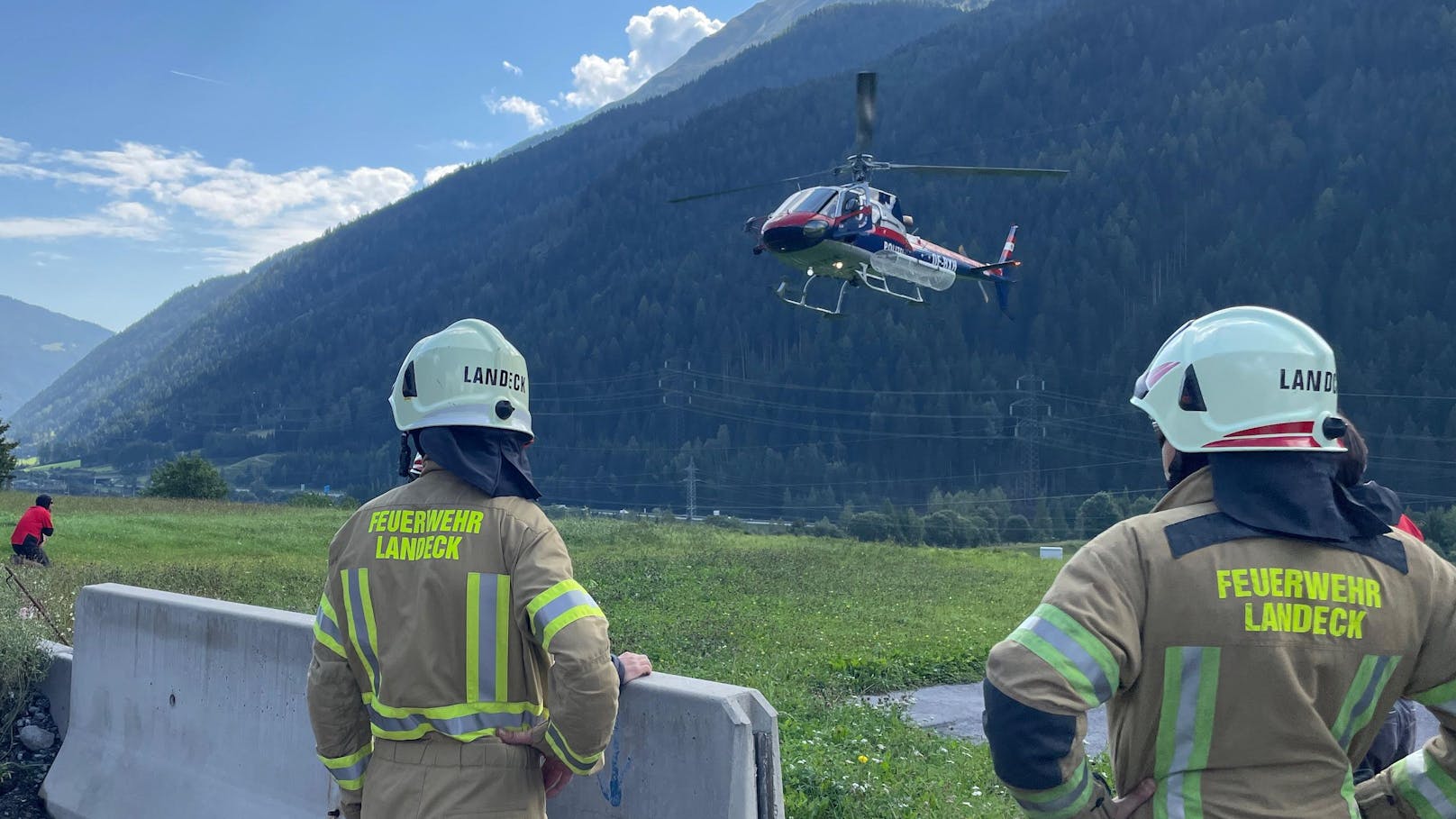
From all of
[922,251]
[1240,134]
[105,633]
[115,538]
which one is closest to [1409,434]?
[1240,134]

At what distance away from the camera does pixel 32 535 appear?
16328 mm

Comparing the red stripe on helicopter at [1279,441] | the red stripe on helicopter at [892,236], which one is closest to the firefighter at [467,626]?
the red stripe on helicopter at [1279,441]

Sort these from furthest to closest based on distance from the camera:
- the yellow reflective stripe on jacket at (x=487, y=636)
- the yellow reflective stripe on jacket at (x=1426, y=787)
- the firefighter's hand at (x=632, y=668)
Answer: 1. the firefighter's hand at (x=632, y=668)
2. the yellow reflective stripe on jacket at (x=487, y=636)
3. the yellow reflective stripe on jacket at (x=1426, y=787)

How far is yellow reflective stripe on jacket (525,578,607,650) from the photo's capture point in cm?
292

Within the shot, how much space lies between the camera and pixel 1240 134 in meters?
146

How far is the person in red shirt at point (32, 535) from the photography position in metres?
16.2

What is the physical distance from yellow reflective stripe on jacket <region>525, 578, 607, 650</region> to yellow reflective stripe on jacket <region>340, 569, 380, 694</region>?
520 millimetres

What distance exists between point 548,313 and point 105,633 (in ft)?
546

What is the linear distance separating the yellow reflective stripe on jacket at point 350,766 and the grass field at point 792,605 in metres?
2.54

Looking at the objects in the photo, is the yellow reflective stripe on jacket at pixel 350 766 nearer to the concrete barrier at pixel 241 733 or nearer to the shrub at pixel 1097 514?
the concrete barrier at pixel 241 733

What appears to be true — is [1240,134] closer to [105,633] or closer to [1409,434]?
[1409,434]

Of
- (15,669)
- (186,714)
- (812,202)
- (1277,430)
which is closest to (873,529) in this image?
(812,202)

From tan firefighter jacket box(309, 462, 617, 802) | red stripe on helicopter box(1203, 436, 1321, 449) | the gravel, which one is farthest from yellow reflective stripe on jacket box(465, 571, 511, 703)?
the gravel

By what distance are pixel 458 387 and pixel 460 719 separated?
95 centimetres
